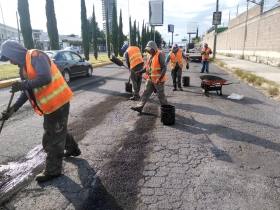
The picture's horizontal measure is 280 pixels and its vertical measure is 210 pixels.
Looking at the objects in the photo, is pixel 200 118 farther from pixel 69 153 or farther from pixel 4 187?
pixel 4 187

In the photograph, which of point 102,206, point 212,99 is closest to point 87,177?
point 102,206

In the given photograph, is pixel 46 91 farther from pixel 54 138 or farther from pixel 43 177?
pixel 43 177

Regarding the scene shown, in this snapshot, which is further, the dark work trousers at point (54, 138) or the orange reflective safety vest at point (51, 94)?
the dark work trousers at point (54, 138)

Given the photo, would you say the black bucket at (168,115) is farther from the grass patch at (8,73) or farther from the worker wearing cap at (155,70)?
the grass patch at (8,73)

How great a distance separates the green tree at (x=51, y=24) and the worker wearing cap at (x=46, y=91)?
59.0 feet

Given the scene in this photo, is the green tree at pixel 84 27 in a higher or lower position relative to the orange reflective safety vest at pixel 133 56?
higher

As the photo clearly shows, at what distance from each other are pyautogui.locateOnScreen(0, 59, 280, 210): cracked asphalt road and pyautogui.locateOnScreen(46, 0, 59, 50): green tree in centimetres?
1525

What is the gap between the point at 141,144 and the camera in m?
4.15

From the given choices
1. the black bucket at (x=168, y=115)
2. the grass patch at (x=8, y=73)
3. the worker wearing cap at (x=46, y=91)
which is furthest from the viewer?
the grass patch at (x=8, y=73)

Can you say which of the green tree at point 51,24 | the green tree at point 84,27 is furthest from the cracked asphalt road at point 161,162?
the green tree at point 84,27

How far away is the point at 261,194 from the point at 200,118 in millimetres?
2993

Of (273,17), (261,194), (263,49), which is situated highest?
(273,17)

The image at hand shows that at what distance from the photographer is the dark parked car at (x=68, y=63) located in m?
10.5

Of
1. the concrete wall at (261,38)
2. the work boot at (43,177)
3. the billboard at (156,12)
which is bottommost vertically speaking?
the work boot at (43,177)
